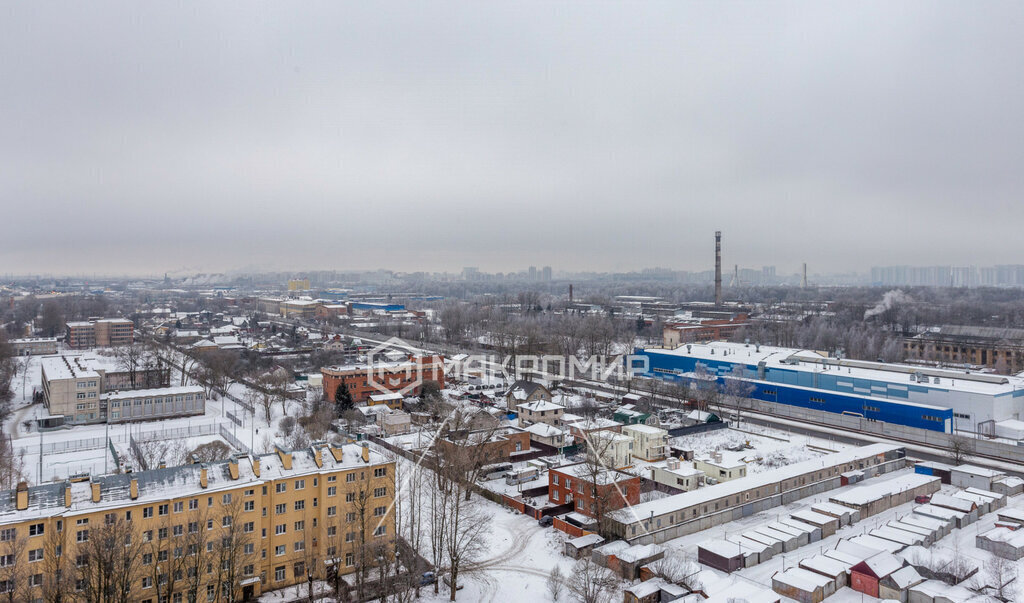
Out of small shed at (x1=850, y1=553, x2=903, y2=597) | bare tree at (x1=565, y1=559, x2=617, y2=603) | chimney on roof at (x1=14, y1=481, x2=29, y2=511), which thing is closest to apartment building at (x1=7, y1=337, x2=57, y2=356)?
chimney on roof at (x1=14, y1=481, x2=29, y2=511)

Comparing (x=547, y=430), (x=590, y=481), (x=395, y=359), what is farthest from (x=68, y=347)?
(x=590, y=481)

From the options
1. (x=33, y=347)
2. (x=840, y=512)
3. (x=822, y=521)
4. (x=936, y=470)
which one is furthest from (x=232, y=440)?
(x=33, y=347)

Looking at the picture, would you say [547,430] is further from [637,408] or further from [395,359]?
[395,359]

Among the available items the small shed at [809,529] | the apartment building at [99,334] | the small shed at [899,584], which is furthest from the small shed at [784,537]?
the apartment building at [99,334]

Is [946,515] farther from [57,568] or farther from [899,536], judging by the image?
[57,568]

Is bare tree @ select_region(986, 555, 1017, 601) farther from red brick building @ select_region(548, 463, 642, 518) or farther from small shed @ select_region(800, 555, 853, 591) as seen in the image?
red brick building @ select_region(548, 463, 642, 518)

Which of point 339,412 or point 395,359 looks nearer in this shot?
point 339,412
